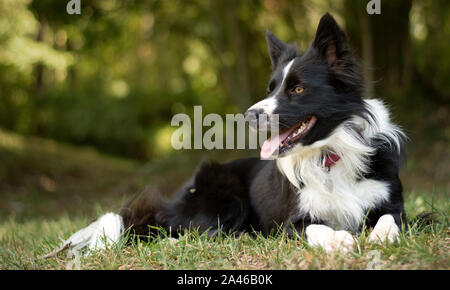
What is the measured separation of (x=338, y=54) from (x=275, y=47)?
2.31 feet

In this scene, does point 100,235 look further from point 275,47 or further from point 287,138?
point 275,47

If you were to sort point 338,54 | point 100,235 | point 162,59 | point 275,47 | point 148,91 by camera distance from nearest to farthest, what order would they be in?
point 338,54, point 100,235, point 275,47, point 148,91, point 162,59

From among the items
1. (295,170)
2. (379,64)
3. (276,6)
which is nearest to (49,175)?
(276,6)

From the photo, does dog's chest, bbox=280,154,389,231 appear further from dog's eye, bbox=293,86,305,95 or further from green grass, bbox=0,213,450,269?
dog's eye, bbox=293,86,305,95

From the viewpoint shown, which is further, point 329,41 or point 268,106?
point 329,41

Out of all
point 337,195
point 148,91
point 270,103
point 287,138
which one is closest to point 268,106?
point 270,103

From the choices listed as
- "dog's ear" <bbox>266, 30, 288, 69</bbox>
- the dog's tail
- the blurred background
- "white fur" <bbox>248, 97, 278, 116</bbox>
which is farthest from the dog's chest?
the blurred background

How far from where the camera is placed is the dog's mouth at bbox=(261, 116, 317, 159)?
124 inches

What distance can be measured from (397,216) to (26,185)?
9758 millimetres

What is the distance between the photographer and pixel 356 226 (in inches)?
131

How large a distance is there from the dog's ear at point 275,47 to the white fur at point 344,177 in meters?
0.89

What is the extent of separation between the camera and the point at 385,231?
3.03m
